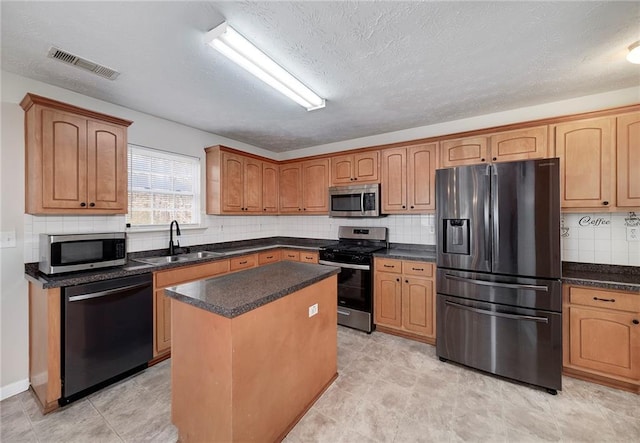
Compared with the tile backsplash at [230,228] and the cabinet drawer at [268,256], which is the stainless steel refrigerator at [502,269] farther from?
the cabinet drawer at [268,256]

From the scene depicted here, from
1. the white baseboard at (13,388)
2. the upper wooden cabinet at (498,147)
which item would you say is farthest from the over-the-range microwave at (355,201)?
the white baseboard at (13,388)

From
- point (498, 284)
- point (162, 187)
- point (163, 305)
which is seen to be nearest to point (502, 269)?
point (498, 284)

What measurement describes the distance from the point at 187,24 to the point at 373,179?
8.55 ft

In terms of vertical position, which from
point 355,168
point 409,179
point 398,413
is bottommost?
point 398,413

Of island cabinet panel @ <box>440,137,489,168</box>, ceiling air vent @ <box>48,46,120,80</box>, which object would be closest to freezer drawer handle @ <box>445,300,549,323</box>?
island cabinet panel @ <box>440,137,489,168</box>

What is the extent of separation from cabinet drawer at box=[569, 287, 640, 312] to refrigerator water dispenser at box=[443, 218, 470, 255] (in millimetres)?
874

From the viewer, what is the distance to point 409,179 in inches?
131

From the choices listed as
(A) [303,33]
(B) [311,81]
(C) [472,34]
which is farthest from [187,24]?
(C) [472,34]

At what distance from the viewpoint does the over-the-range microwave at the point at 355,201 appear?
3557 millimetres

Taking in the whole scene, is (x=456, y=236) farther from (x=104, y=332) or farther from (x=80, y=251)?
(x=80, y=251)

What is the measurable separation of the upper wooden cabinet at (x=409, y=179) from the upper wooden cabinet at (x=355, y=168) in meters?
0.14

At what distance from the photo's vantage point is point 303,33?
1676 millimetres

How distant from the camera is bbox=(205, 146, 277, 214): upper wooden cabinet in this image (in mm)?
3533

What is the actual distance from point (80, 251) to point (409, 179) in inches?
133
